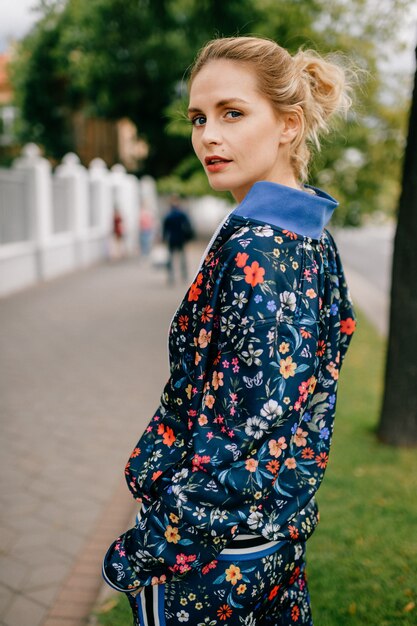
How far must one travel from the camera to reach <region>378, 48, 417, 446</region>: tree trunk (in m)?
4.25

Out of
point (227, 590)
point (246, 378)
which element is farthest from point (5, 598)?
point (246, 378)

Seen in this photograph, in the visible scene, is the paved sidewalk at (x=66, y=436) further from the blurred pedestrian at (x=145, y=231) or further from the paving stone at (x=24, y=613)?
the blurred pedestrian at (x=145, y=231)

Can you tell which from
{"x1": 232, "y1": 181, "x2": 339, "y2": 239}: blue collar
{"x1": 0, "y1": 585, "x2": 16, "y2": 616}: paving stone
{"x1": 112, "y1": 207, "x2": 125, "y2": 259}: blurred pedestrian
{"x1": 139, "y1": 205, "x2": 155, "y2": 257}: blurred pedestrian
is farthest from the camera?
{"x1": 139, "y1": 205, "x2": 155, "y2": 257}: blurred pedestrian

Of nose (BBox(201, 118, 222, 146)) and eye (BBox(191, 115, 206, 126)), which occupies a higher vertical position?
eye (BBox(191, 115, 206, 126))

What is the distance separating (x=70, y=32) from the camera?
A: 2066 cm

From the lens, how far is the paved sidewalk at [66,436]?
3182 millimetres

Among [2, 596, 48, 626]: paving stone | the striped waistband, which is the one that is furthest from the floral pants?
[2, 596, 48, 626]: paving stone

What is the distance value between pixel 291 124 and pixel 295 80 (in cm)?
10

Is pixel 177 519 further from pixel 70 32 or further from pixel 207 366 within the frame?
pixel 70 32

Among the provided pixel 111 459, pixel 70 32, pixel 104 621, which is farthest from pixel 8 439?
pixel 70 32

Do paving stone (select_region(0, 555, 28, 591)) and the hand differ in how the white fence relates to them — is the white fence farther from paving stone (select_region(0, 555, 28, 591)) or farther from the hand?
the hand

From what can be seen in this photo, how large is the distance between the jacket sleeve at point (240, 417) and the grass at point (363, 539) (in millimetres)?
1743

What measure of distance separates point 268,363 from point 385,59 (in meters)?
7.21

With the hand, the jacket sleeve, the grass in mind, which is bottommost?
the grass
